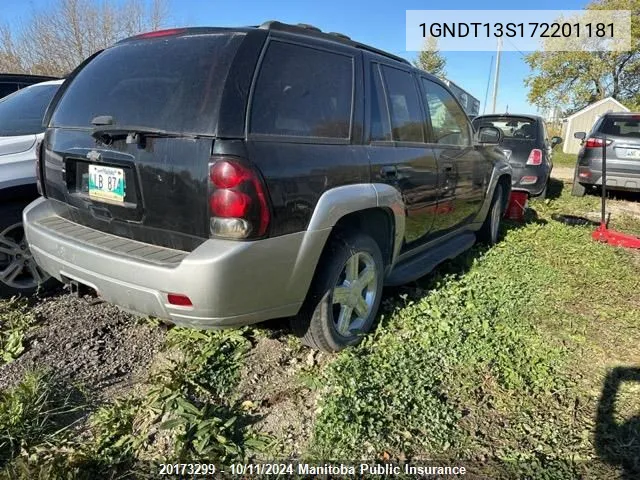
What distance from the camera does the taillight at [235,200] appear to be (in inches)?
79.6

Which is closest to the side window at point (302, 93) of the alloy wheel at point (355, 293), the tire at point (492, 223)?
the alloy wheel at point (355, 293)

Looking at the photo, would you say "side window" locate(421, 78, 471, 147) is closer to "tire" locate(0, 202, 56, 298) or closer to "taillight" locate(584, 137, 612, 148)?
"tire" locate(0, 202, 56, 298)

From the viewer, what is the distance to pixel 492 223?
5242mm

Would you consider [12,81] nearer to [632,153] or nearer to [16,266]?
[16,266]

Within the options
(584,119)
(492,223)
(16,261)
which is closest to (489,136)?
(492,223)

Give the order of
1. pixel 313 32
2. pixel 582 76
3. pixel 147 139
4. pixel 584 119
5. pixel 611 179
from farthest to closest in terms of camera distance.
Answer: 1. pixel 582 76
2. pixel 584 119
3. pixel 611 179
4. pixel 313 32
5. pixel 147 139

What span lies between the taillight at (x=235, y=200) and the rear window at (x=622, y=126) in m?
7.93

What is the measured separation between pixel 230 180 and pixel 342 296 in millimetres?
1111

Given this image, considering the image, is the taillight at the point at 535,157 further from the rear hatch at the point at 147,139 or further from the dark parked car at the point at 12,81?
the dark parked car at the point at 12,81

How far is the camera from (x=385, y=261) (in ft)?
10.5

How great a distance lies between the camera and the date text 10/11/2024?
2000 millimetres

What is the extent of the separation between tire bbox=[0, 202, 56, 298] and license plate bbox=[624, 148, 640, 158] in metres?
8.41

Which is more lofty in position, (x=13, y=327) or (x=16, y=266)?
(x=16, y=266)

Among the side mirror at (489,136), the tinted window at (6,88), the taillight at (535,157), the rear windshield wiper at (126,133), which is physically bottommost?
the taillight at (535,157)
